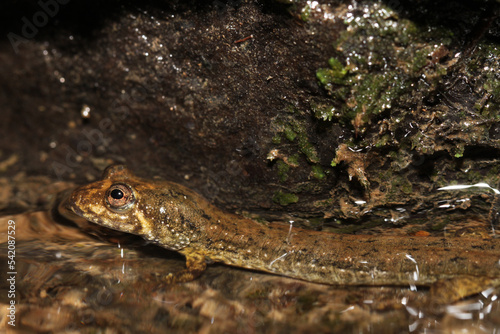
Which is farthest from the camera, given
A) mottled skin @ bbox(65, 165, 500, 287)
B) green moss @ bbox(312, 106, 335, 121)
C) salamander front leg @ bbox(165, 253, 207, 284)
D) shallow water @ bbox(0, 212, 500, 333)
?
salamander front leg @ bbox(165, 253, 207, 284)

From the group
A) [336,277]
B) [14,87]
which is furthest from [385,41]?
[14,87]

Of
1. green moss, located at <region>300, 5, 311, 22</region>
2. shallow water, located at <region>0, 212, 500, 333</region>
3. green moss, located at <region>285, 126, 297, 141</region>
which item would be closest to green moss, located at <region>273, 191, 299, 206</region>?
green moss, located at <region>285, 126, 297, 141</region>

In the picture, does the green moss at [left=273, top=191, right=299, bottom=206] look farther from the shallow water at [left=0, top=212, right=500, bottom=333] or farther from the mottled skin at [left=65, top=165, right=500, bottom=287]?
the shallow water at [left=0, top=212, right=500, bottom=333]

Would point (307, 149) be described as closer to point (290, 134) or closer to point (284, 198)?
point (290, 134)

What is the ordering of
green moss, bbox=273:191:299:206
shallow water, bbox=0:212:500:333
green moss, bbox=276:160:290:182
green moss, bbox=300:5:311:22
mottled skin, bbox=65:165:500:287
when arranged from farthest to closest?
1. green moss, bbox=273:191:299:206
2. green moss, bbox=276:160:290:182
3. mottled skin, bbox=65:165:500:287
4. shallow water, bbox=0:212:500:333
5. green moss, bbox=300:5:311:22

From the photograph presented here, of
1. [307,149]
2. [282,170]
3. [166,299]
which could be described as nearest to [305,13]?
[307,149]

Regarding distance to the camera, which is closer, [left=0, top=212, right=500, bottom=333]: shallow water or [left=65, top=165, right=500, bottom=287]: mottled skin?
[left=0, top=212, right=500, bottom=333]: shallow water
